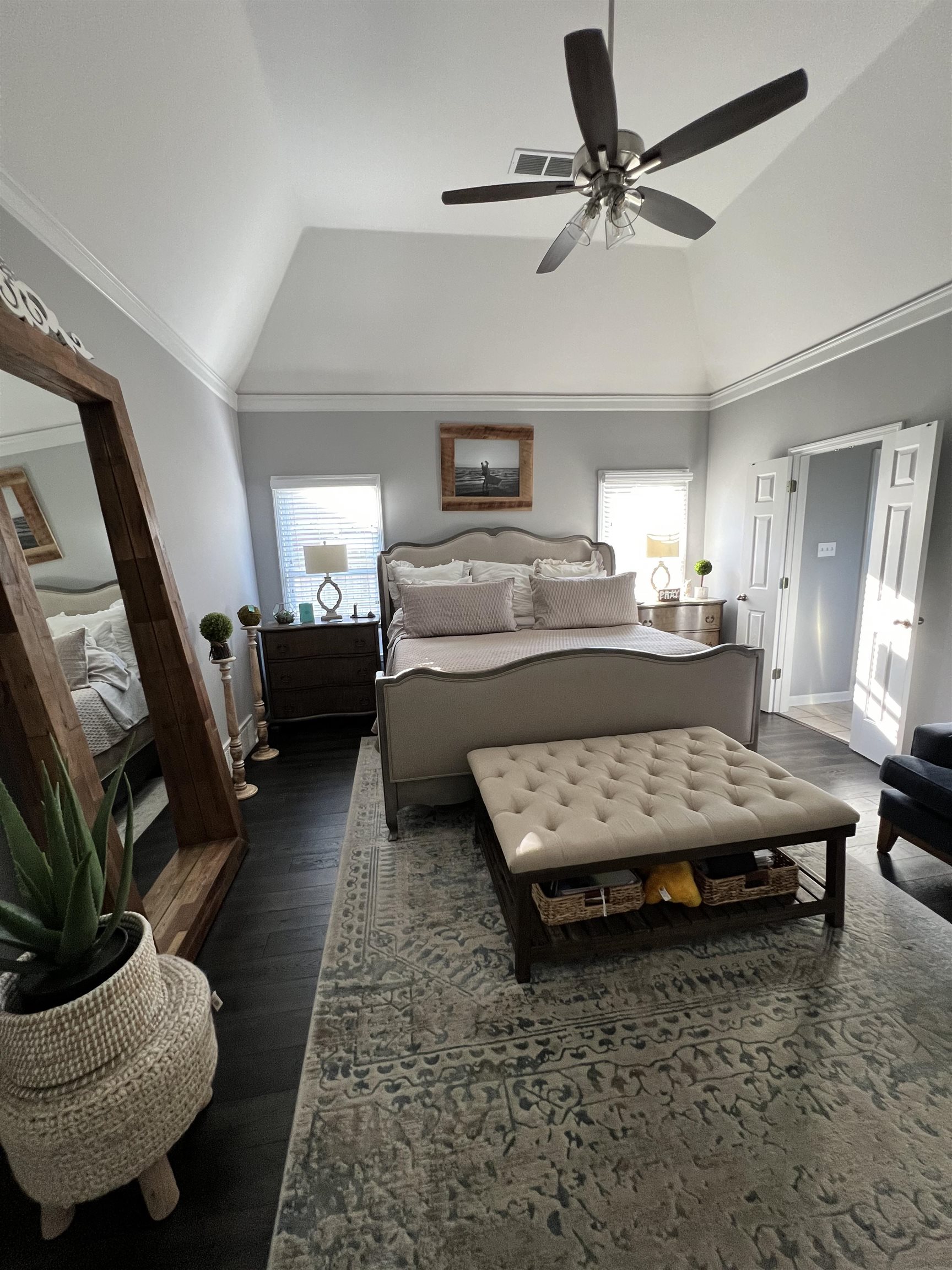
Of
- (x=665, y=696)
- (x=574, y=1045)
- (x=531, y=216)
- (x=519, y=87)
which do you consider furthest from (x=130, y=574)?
(x=531, y=216)

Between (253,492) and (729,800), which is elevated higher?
(253,492)

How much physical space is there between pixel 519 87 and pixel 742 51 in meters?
0.97

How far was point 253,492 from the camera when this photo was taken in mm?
4340

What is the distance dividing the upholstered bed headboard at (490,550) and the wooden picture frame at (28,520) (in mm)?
2802

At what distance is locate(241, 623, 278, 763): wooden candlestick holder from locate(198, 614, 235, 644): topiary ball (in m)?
0.73

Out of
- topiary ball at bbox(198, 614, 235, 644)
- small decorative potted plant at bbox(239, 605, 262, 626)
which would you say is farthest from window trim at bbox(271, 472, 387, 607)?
topiary ball at bbox(198, 614, 235, 644)

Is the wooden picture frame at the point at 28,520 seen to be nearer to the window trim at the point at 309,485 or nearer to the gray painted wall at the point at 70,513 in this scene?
the gray painted wall at the point at 70,513

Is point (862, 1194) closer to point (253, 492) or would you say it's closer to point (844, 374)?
point (844, 374)

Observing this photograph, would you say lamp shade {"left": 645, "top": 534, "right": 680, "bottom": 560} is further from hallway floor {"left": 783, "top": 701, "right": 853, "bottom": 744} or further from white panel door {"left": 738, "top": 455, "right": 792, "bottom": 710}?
hallway floor {"left": 783, "top": 701, "right": 853, "bottom": 744}

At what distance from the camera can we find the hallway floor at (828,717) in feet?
12.2

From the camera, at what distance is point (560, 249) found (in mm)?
2320

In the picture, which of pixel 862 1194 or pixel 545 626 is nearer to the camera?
pixel 862 1194

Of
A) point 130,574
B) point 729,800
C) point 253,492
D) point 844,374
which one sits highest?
point 844,374

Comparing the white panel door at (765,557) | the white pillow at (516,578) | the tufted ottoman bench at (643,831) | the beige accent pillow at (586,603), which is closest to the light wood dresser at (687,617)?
the white panel door at (765,557)
